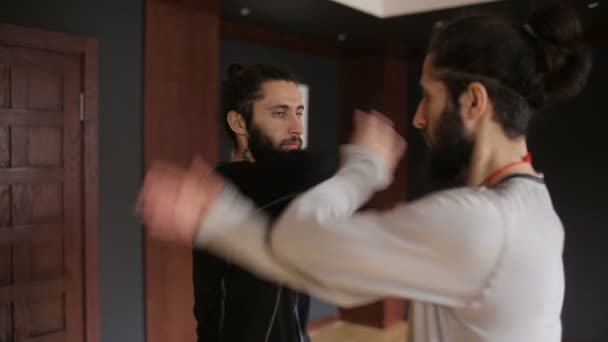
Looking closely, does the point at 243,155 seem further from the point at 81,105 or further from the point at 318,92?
the point at 318,92

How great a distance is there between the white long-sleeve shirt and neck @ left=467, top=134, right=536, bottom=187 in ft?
0.09

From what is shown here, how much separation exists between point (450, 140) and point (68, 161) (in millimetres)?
2194

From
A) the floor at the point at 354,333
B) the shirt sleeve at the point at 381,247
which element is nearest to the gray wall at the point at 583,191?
the floor at the point at 354,333

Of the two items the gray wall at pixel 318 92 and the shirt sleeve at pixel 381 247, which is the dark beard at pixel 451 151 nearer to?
the shirt sleeve at pixel 381 247

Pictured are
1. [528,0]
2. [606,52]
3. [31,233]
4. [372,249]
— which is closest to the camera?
[372,249]

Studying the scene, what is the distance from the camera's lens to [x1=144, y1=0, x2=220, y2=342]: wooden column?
2826 mm

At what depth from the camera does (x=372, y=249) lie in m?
0.66

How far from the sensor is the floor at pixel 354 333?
4250 millimetres

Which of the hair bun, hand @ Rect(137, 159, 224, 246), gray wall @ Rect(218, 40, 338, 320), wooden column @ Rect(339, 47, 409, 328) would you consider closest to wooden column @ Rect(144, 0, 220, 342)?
gray wall @ Rect(218, 40, 338, 320)

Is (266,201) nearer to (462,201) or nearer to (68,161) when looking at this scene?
(462,201)

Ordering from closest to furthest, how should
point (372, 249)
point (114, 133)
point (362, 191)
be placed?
point (372, 249) < point (362, 191) < point (114, 133)

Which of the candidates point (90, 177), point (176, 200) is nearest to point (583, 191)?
point (90, 177)

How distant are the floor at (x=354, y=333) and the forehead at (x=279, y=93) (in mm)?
3219

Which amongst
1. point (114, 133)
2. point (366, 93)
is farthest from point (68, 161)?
point (366, 93)
